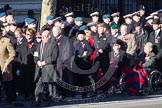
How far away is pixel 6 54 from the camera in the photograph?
14.0m

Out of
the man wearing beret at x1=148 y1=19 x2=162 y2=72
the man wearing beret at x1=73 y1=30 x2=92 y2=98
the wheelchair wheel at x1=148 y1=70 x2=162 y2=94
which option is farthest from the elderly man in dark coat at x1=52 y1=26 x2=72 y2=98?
the man wearing beret at x1=148 y1=19 x2=162 y2=72

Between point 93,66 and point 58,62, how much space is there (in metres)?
1.46

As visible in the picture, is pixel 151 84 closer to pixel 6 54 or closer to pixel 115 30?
pixel 115 30

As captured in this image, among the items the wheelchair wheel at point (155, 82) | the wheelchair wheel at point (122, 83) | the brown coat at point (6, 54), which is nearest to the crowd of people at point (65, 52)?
the brown coat at point (6, 54)

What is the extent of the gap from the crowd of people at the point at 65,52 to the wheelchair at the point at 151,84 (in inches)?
6.5

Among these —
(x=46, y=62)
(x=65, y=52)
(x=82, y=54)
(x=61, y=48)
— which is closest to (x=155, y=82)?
(x=82, y=54)

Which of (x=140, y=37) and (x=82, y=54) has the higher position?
(x=140, y=37)

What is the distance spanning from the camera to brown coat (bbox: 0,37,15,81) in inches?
546

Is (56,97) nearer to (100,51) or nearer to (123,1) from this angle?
(100,51)

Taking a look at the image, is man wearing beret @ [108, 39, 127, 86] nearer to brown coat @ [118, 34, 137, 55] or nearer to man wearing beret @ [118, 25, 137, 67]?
man wearing beret @ [118, 25, 137, 67]

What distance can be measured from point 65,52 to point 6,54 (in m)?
1.51

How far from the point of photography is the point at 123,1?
2119 centimetres

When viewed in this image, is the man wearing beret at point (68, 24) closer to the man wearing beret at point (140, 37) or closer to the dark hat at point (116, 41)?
the dark hat at point (116, 41)

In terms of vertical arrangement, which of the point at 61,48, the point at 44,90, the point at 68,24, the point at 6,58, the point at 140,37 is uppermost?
the point at 68,24
